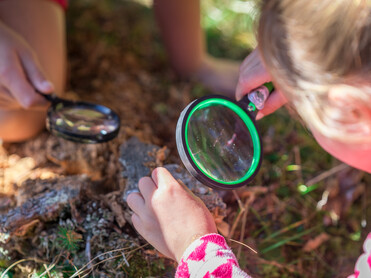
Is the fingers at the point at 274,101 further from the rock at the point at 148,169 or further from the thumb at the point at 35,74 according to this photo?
the thumb at the point at 35,74

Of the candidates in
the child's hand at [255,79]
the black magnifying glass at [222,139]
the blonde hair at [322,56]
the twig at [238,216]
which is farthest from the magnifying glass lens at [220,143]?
the blonde hair at [322,56]

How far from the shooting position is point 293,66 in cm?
121

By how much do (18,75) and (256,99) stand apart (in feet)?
3.52

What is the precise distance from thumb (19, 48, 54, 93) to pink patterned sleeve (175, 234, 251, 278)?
1023 mm

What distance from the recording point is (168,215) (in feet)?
4.79

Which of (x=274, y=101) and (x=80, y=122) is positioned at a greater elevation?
(x=274, y=101)

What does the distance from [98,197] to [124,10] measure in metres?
1.66

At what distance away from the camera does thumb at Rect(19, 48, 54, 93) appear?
188 cm

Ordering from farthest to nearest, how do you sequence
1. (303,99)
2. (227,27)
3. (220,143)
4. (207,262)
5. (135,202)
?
(227,27), (220,143), (135,202), (207,262), (303,99)

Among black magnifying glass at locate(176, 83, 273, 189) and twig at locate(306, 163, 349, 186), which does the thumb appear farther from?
twig at locate(306, 163, 349, 186)

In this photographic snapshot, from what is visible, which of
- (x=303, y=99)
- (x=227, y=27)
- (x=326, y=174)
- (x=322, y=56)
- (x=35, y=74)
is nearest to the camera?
(x=322, y=56)

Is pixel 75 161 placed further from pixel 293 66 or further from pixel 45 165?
pixel 293 66

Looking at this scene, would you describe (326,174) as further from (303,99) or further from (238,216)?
(303,99)

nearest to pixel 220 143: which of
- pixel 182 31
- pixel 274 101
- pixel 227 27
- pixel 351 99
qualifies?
pixel 274 101
